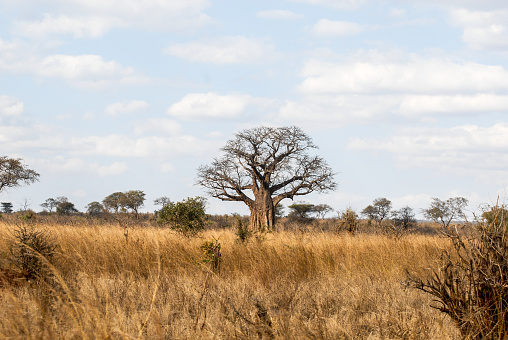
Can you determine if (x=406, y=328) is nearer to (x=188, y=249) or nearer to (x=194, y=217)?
(x=188, y=249)

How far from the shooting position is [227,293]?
20.9 feet

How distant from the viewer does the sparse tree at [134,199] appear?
49938 mm

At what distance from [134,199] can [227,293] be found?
4575cm

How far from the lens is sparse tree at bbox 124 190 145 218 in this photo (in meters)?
49.9

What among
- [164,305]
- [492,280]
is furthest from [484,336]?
[164,305]

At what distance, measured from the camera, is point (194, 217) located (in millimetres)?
15828

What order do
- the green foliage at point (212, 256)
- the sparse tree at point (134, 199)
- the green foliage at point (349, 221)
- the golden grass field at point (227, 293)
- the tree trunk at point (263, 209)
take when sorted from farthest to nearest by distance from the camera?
the sparse tree at point (134, 199) < the tree trunk at point (263, 209) < the green foliage at point (349, 221) < the green foliage at point (212, 256) < the golden grass field at point (227, 293)

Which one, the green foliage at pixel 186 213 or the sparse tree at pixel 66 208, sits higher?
the sparse tree at pixel 66 208

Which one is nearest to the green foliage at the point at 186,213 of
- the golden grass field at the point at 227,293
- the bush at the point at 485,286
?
the golden grass field at the point at 227,293

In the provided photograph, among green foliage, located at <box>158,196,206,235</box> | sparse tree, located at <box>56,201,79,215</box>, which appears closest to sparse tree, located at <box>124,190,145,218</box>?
sparse tree, located at <box>56,201,79,215</box>

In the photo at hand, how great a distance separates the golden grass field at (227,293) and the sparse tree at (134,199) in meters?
39.4

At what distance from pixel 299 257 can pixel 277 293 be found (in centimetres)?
232

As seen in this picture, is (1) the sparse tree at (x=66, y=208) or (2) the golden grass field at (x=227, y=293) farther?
(1) the sparse tree at (x=66, y=208)

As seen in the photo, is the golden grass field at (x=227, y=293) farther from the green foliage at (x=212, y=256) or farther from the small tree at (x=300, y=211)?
the small tree at (x=300, y=211)
